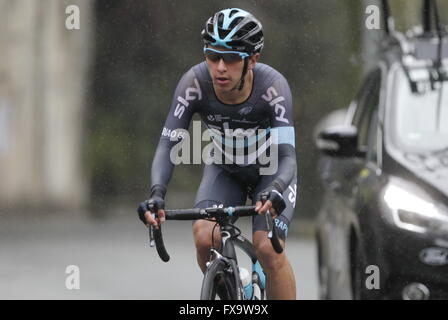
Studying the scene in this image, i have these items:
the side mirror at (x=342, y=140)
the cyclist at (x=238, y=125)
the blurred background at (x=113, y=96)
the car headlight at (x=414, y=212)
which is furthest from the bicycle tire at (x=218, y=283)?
the blurred background at (x=113, y=96)

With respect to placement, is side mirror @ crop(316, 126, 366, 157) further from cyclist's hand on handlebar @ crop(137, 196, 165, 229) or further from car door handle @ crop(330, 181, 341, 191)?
cyclist's hand on handlebar @ crop(137, 196, 165, 229)

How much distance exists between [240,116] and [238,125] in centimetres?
7

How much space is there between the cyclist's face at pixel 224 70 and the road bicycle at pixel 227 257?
2.01 feet

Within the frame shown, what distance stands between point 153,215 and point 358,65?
10678 mm

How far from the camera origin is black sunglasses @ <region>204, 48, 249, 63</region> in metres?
6.92

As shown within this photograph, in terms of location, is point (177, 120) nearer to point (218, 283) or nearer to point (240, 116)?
point (240, 116)

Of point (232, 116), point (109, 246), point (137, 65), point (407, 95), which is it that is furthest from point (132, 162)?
point (232, 116)

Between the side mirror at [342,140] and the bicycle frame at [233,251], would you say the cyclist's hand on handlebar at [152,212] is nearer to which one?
the bicycle frame at [233,251]

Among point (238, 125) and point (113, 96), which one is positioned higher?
point (238, 125)

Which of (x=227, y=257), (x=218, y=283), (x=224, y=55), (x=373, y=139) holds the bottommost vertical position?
(x=218, y=283)

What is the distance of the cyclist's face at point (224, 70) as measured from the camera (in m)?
6.93

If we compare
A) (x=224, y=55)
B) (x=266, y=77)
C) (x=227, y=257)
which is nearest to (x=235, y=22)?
(x=224, y=55)

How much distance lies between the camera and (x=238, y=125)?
7352 millimetres

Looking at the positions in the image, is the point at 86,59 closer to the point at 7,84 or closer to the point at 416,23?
the point at 7,84
